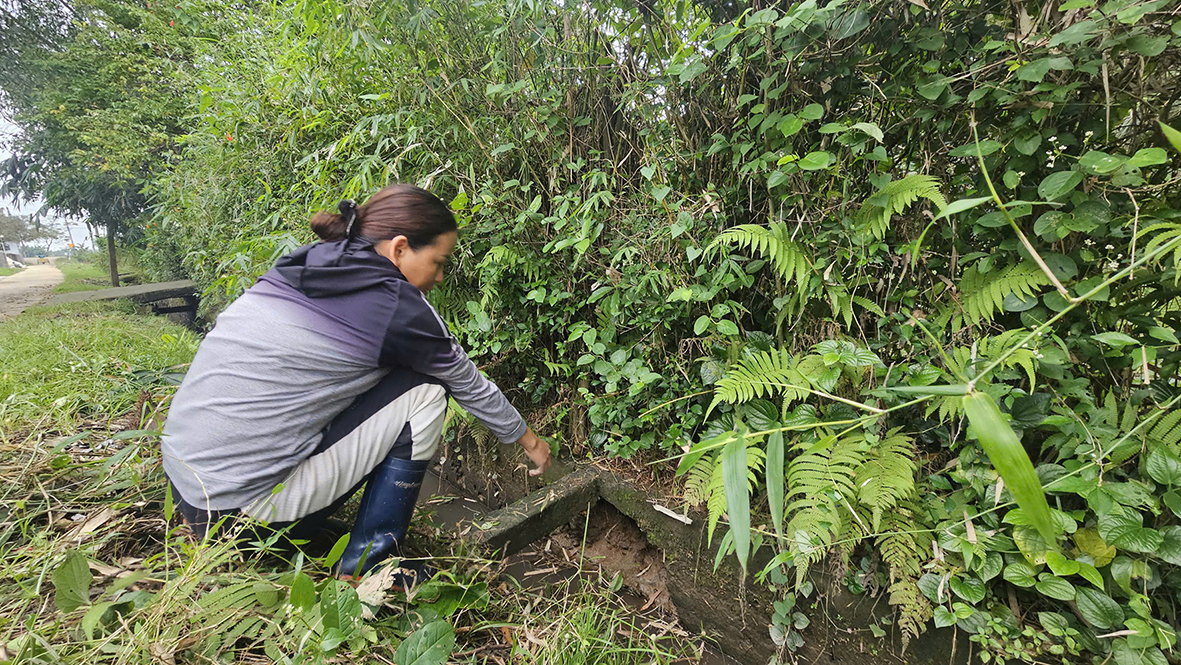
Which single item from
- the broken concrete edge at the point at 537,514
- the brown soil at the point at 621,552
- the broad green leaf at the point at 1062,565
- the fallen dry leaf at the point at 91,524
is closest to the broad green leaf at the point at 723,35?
the broad green leaf at the point at 1062,565

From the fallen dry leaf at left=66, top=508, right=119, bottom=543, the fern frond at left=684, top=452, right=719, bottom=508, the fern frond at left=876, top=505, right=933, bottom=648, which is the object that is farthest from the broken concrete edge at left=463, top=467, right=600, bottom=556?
the fern frond at left=876, top=505, right=933, bottom=648

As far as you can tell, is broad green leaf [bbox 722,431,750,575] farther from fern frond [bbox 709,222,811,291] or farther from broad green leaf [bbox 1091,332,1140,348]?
broad green leaf [bbox 1091,332,1140,348]

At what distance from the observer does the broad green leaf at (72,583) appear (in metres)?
0.86

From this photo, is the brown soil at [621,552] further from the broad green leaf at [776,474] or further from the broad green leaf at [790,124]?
the broad green leaf at [790,124]

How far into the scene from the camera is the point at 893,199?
116 cm

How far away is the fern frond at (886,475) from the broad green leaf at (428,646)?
40.4 inches

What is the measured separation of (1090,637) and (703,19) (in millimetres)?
1809

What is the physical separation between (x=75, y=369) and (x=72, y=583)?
2551 millimetres

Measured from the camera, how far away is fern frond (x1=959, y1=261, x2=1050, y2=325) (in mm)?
1062

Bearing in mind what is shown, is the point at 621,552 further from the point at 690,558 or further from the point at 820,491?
the point at 820,491

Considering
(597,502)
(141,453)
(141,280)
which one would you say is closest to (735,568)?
(597,502)

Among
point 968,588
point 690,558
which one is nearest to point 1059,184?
point 968,588

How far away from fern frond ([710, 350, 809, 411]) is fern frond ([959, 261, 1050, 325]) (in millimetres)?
424

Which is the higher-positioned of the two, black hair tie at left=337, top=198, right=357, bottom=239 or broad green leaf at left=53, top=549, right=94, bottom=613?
black hair tie at left=337, top=198, right=357, bottom=239
